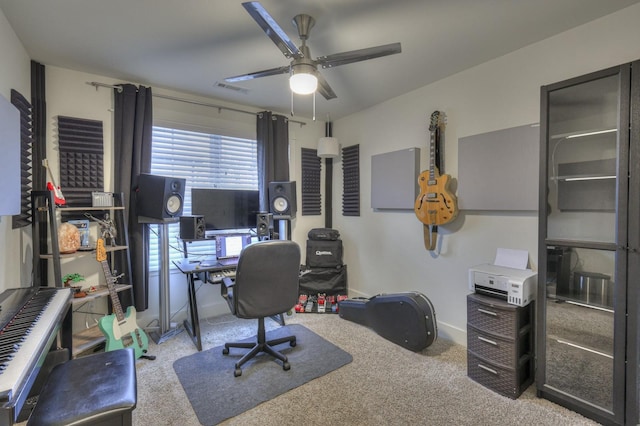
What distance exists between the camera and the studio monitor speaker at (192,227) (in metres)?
2.80

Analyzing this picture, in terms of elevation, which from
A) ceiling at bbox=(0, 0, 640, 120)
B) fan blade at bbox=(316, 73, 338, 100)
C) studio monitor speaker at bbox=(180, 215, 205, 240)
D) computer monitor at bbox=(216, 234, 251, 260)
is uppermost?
ceiling at bbox=(0, 0, 640, 120)

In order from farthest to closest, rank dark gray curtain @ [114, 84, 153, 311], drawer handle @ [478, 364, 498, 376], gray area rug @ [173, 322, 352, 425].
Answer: dark gray curtain @ [114, 84, 153, 311] → drawer handle @ [478, 364, 498, 376] → gray area rug @ [173, 322, 352, 425]

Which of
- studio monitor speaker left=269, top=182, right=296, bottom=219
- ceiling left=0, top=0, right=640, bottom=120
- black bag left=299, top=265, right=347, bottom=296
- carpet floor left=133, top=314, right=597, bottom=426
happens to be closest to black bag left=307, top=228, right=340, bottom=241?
black bag left=299, top=265, right=347, bottom=296

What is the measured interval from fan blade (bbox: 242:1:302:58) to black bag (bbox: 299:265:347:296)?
8.31 ft

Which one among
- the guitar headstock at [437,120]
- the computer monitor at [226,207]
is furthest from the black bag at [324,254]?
the guitar headstock at [437,120]

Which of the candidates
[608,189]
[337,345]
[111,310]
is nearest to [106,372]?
[111,310]

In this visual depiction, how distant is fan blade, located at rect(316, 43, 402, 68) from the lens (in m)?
1.68

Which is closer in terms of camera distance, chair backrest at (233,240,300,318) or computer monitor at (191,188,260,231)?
chair backrest at (233,240,300,318)

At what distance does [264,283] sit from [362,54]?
5.39 ft

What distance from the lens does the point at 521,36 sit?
2.10 metres

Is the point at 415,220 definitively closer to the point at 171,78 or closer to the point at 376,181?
the point at 376,181

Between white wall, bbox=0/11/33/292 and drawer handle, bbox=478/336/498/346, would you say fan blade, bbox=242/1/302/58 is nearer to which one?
white wall, bbox=0/11/33/292

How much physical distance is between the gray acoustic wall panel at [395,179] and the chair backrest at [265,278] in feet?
4.64

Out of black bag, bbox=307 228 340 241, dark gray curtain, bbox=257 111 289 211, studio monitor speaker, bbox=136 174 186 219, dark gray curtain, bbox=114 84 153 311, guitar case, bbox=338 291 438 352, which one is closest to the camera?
guitar case, bbox=338 291 438 352
